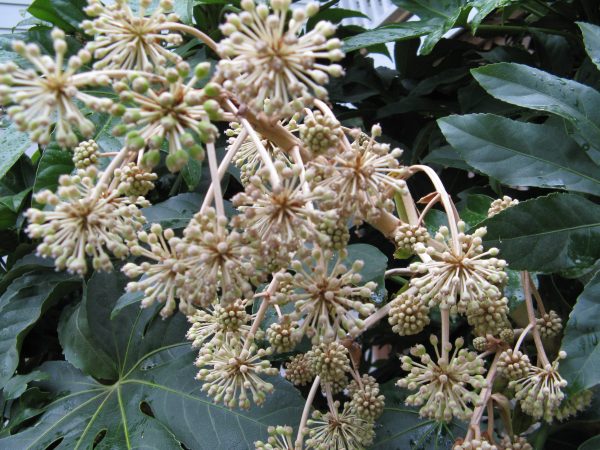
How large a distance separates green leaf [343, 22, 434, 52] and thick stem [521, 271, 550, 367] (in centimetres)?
67

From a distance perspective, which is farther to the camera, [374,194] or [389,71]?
[389,71]

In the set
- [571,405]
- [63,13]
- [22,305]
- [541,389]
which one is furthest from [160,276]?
[63,13]

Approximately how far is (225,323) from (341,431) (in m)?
0.24

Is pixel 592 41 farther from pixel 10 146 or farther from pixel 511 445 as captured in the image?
pixel 10 146

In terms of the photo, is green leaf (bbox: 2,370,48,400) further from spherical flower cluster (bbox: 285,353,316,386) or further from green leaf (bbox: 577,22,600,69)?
green leaf (bbox: 577,22,600,69)

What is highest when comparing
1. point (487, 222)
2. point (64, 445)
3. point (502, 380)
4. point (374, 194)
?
point (374, 194)

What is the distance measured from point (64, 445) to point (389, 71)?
1317 mm

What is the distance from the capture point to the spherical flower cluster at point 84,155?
868mm

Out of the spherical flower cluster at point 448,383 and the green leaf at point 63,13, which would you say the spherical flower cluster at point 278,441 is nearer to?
the spherical flower cluster at point 448,383

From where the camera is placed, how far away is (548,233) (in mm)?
881

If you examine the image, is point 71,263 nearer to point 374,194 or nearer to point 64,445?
point 374,194

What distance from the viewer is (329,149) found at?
68cm

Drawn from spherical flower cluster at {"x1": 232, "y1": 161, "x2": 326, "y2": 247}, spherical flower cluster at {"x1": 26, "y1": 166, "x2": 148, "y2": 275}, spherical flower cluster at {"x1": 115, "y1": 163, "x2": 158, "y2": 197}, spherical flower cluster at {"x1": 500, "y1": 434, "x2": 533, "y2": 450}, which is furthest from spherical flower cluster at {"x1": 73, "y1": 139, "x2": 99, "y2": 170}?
spherical flower cluster at {"x1": 500, "y1": 434, "x2": 533, "y2": 450}

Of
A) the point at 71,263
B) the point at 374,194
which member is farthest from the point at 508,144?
the point at 71,263
